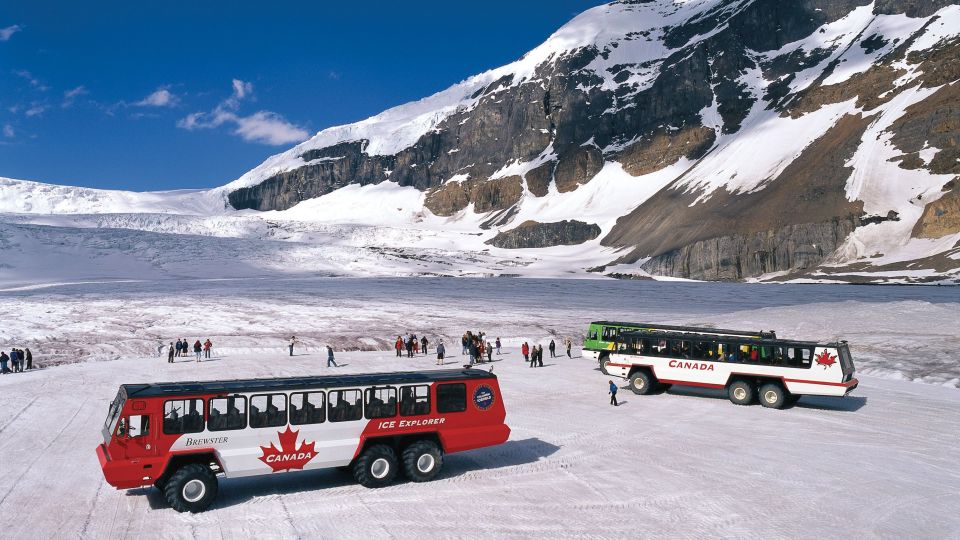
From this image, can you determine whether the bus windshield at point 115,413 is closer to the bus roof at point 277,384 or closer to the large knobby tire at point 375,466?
the bus roof at point 277,384

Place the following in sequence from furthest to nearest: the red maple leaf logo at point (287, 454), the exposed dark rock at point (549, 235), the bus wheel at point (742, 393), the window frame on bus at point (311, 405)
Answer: the exposed dark rock at point (549, 235), the bus wheel at point (742, 393), the window frame on bus at point (311, 405), the red maple leaf logo at point (287, 454)

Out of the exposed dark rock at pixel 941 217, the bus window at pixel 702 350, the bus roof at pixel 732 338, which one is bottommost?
the bus window at pixel 702 350

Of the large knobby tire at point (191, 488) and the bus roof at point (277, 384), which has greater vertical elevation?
the bus roof at point (277, 384)

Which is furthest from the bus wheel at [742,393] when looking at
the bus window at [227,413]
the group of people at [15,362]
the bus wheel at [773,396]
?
the group of people at [15,362]

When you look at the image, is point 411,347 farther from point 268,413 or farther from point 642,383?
point 268,413

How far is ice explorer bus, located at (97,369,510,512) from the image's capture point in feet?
45.4

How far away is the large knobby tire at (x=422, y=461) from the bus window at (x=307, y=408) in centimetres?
223

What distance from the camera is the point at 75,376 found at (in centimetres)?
3403

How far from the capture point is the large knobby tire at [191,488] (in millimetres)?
13867

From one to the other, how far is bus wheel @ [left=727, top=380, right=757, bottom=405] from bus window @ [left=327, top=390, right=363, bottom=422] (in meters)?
17.2

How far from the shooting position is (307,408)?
14.9 metres

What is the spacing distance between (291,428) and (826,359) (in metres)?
19.5

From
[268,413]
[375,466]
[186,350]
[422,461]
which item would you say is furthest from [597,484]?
[186,350]

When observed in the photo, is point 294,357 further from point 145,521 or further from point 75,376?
point 145,521
